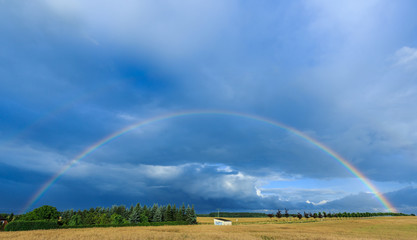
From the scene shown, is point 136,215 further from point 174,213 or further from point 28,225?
point 28,225

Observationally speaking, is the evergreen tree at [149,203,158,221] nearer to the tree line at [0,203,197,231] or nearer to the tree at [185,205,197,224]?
the tree line at [0,203,197,231]

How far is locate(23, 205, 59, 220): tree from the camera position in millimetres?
105644

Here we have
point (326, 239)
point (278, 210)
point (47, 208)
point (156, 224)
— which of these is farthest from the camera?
point (278, 210)

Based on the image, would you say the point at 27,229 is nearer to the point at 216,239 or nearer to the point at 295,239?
the point at 216,239

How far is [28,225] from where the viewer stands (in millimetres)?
63719

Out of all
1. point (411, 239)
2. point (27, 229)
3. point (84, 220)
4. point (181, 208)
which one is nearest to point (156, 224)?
point (181, 208)

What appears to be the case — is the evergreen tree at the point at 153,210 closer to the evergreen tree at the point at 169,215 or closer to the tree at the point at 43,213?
the evergreen tree at the point at 169,215

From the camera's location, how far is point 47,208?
111m

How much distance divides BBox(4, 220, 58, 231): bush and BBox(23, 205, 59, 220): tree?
159 feet

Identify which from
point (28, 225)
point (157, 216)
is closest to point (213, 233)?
point (28, 225)

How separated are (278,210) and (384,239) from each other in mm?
163825

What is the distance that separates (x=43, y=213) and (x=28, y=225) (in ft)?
172

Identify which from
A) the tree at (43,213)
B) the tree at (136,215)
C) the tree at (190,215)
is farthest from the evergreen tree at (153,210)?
the tree at (43,213)

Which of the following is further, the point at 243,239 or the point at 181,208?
the point at 181,208
